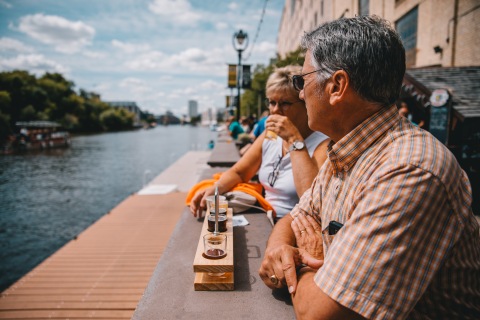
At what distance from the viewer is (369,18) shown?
1156 millimetres

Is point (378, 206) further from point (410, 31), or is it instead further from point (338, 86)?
point (410, 31)

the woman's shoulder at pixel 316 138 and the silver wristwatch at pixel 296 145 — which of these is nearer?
the silver wristwatch at pixel 296 145

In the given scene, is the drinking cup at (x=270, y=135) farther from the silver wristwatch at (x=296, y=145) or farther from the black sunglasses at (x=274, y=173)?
the silver wristwatch at (x=296, y=145)

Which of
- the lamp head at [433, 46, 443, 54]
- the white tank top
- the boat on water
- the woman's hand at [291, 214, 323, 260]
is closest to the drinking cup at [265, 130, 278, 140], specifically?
the white tank top

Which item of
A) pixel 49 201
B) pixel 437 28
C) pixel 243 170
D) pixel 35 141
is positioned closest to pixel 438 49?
pixel 437 28

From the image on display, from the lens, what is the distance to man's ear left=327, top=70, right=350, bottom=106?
116 centimetres

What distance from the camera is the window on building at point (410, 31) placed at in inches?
508

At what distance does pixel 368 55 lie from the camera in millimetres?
1093

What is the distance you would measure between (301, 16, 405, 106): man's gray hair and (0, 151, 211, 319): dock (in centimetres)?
347

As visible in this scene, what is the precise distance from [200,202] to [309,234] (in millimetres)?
1154

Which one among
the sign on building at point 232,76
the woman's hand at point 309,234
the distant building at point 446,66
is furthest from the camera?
the sign on building at point 232,76

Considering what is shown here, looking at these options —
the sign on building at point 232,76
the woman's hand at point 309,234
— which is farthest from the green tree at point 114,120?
the woman's hand at point 309,234

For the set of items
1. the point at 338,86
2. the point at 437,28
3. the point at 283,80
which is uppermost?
the point at 437,28

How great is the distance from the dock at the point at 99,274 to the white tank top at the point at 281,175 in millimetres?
Answer: 2229
